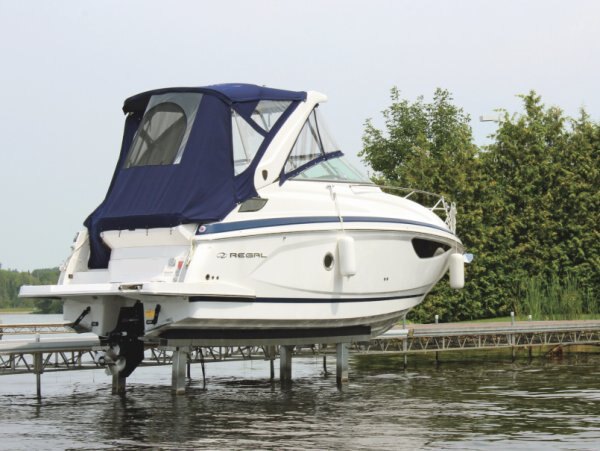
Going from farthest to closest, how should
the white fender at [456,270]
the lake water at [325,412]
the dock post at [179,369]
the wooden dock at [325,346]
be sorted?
the white fender at [456,270] < the wooden dock at [325,346] < the dock post at [179,369] < the lake water at [325,412]

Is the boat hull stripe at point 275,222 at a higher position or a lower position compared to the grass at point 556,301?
higher

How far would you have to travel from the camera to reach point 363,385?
78.0ft

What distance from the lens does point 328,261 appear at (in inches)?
798

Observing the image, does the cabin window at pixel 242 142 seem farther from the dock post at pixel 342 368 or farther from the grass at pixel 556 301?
the grass at pixel 556 301

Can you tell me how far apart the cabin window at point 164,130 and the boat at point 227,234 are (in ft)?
0.09

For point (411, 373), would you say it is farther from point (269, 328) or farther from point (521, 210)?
point (521, 210)

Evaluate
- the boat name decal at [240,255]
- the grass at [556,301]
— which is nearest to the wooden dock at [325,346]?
the boat name decal at [240,255]

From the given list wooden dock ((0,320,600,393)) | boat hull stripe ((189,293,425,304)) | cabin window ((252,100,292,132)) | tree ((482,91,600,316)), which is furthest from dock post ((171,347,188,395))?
tree ((482,91,600,316))

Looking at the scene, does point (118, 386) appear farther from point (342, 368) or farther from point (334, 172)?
point (334, 172)

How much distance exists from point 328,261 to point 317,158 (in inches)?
87.1

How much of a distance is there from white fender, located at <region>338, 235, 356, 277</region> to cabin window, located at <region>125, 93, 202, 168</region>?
3.50 m

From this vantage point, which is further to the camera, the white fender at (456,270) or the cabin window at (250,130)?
the white fender at (456,270)

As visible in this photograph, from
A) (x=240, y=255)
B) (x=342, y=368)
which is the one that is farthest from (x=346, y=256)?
(x=342, y=368)

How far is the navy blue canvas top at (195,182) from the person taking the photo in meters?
18.7
